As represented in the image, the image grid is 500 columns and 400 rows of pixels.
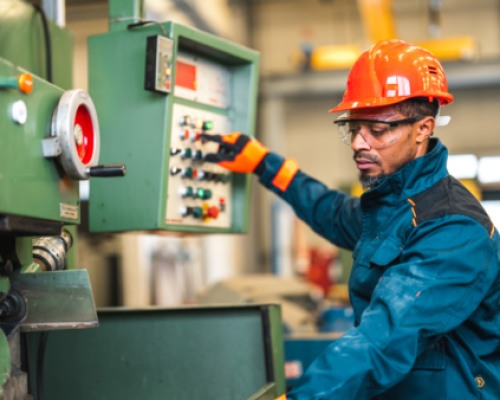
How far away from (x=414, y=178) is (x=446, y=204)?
11 cm

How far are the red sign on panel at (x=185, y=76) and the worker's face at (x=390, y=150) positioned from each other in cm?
47

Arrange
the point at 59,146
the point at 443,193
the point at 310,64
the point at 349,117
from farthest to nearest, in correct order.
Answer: the point at 310,64, the point at 349,117, the point at 443,193, the point at 59,146

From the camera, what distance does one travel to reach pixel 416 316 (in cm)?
102

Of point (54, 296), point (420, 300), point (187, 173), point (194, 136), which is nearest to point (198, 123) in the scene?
point (194, 136)

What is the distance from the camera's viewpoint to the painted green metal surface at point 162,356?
148 cm

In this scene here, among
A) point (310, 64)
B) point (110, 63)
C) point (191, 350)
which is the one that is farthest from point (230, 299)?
point (310, 64)

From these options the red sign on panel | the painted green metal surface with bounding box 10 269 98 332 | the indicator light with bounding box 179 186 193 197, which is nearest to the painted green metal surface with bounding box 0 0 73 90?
the red sign on panel

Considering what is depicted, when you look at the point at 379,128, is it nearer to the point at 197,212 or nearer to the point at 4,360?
the point at 197,212

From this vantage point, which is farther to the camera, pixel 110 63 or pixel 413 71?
pixel 110 63

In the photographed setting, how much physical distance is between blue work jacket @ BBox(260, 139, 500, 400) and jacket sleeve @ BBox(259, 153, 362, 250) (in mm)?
279

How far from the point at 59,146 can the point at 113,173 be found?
114mm

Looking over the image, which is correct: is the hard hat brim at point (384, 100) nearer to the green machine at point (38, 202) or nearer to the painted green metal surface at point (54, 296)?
the green machine at point (38, 202)

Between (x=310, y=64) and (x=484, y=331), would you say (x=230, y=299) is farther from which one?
(x=310, y=64)

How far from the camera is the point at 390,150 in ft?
4.22
